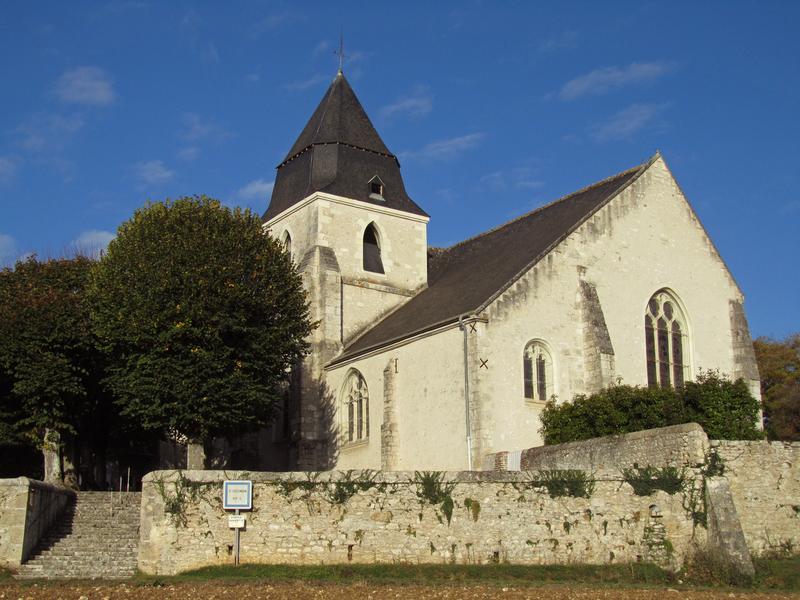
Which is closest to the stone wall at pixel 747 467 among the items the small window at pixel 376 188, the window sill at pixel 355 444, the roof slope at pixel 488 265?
the roof slope at pixel 488 265

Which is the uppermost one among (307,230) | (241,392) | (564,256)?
(307,230)

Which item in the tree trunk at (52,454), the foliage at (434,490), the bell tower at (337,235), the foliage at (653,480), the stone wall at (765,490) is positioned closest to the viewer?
the foliage at (434,490)

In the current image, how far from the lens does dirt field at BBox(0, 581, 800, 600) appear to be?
57.8 ft

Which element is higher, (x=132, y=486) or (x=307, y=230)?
(x=307, y=230)

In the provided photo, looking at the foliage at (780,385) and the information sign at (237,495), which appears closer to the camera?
the information sign at (237,495)

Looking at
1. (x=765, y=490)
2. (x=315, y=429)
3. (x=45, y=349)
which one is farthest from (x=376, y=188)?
(x=765, y=490)

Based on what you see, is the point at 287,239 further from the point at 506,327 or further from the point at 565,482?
the point at 565,482

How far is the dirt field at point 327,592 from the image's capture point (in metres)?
17.6

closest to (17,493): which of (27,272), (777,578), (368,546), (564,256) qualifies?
(368,546)

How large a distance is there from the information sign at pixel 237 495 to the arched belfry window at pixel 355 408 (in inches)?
558

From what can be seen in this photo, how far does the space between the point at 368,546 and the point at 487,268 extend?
16486 mm

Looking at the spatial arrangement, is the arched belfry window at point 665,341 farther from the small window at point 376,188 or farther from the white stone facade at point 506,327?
the small window at point 376,188

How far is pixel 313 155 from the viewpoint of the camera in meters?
40.8

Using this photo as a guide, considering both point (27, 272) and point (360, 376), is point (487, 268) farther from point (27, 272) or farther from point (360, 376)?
point (27, 272)
